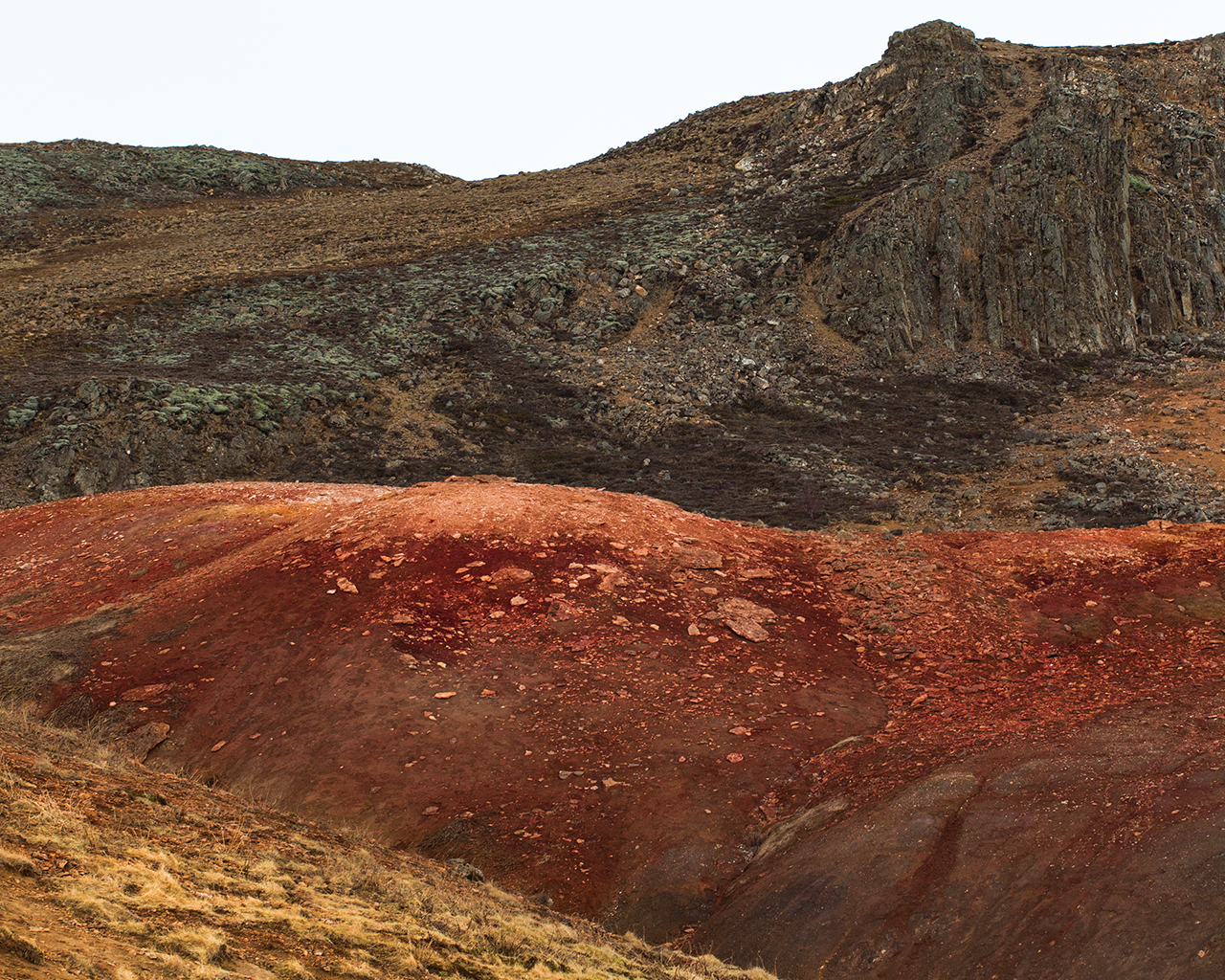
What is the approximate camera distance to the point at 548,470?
31.9 meters

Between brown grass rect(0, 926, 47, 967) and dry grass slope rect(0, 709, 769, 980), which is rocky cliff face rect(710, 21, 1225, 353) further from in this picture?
brown grass rect(0, 926, 47, 967)

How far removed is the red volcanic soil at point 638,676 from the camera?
951cm

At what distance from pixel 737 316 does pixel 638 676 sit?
3270cm

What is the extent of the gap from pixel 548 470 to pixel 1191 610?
2164 centimetres

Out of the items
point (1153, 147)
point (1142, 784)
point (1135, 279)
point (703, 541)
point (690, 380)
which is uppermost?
point (1153, 147)

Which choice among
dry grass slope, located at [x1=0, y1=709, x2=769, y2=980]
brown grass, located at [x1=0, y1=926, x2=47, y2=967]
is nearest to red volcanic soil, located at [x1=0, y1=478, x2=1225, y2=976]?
dry grass slope, located at [x1=0, y1=709, x2=769, y2=980]

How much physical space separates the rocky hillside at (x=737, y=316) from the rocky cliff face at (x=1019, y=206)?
0.57 ft

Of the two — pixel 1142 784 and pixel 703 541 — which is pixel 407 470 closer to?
pixel 703 541

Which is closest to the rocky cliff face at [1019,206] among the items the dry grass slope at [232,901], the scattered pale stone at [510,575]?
the scattered pale stone at [510,575]

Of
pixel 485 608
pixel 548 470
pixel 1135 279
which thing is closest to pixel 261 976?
pixel 485 608

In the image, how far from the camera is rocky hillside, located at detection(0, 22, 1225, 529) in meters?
30.5

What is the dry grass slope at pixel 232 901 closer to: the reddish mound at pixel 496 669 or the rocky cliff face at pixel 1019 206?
the reddish mound at pixel 496 669

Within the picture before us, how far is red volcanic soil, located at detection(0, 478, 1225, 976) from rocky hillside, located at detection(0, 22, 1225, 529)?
36.6 ft

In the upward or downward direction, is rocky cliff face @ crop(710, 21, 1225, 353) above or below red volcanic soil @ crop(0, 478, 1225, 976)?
above
